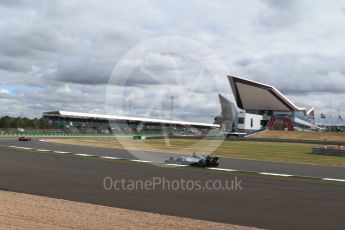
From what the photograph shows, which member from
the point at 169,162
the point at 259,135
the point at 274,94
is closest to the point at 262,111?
the point at 274,94

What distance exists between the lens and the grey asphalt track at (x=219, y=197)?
966 cm

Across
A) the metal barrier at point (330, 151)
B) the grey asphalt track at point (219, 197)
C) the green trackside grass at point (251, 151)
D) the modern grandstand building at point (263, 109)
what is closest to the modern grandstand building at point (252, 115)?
the modern grandstand building at point (263, 109)

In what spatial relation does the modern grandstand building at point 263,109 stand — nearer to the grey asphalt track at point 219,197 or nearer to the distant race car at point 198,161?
the distant race car at point 198,161

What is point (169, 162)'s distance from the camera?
955 inches

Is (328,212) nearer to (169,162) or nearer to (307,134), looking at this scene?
(169,162)

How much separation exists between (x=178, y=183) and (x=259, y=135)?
9001cm

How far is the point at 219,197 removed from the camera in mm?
12648

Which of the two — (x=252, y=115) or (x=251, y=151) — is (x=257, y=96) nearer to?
(x=252, y=115)

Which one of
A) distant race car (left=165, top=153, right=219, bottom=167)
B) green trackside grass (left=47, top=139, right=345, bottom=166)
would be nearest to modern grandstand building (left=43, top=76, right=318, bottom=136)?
green trackside grass (left=47, top=139, right=345, bottom=166)

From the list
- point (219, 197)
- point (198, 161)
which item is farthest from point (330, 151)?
point (219, 197)

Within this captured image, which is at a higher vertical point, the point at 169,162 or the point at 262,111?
the point at 262,111

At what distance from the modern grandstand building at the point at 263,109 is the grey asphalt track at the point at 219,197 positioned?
117 m

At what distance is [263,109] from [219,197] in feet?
462

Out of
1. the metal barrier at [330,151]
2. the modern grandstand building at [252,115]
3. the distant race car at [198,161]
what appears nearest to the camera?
the distant race car at [198,161]
